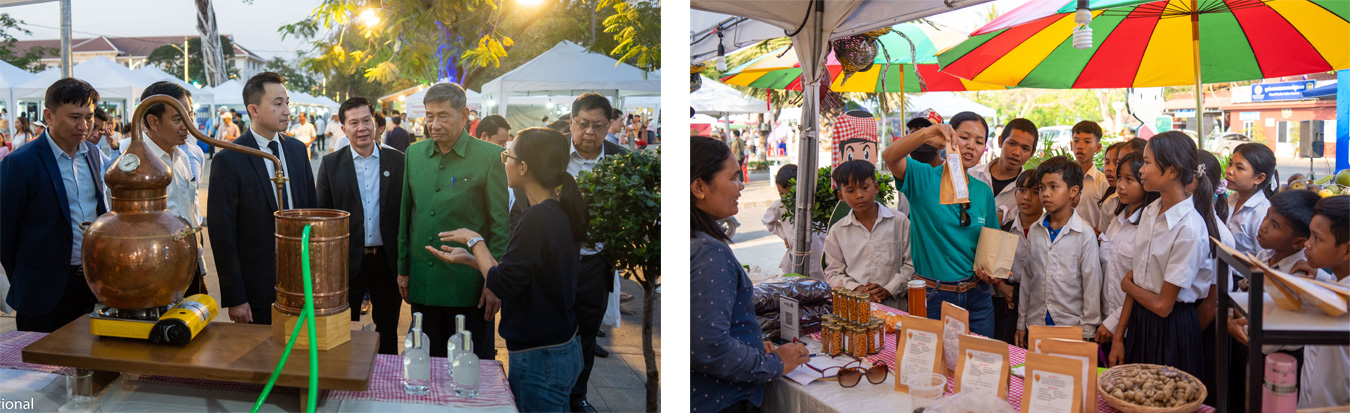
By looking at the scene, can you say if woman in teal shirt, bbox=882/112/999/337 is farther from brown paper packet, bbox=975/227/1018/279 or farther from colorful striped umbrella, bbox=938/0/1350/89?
colorful striped umbrella, bbox=938/0/1350/89

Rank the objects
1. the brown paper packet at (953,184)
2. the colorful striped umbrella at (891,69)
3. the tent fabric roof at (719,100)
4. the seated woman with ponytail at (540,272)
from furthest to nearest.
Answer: the tent fabric roof at (719,100)
the colorful striped umbrella at (891,69)
the brown paper packet at (953,184)
the seated woman with ponytail at (540,272)

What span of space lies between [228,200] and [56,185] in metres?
0.56

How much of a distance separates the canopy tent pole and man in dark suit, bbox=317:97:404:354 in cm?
193

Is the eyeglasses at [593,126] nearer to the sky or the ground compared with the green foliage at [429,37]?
nearer to the ground

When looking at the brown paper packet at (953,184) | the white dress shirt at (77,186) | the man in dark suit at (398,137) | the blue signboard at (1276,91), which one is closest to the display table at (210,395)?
the white dress shirt at (77,186)

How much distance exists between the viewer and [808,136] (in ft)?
11.4

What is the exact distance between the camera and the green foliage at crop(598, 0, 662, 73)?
218 cm

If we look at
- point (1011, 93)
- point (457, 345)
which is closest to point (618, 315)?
point (457, 345)

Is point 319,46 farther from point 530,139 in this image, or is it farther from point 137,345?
point 137,345

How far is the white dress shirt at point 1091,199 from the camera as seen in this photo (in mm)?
3795

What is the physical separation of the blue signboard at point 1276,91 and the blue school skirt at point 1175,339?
19745 millimetres

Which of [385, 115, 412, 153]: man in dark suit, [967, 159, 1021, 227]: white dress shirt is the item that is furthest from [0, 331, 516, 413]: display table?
[967, 159, 1021, 227]: white dress shirt

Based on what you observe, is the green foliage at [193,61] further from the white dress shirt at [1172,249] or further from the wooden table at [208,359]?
the white dress shirt at [1172,249]

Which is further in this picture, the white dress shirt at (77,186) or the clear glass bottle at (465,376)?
the white dress shirt at (77,186)
